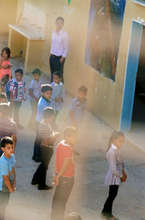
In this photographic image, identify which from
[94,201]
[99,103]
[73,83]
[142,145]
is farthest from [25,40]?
[94,201]

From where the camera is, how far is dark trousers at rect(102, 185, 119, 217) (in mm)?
7815

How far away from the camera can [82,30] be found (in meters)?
13.6

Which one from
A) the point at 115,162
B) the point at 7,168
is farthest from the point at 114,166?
the point at 7,168

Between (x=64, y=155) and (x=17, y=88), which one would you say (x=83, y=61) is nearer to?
(x=17, y=88)

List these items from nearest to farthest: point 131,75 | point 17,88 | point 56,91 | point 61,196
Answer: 1. point 61,196
2. point 56,91
3. point 17,88
4. point 131,75

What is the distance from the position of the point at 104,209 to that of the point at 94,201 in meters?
0.58

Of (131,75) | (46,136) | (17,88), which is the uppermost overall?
(131,75)

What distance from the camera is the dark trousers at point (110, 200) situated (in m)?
7.81

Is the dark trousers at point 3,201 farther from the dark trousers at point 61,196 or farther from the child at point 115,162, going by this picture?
the child at point 115,162

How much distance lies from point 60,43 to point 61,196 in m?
6.42

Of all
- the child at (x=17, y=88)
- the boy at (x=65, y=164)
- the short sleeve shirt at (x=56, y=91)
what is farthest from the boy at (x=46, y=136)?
the child at (x=17, y=88)

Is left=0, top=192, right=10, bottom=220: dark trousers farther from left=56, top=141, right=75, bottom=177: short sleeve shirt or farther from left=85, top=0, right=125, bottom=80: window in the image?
left=85, top=0, right=125, bottom=80: window

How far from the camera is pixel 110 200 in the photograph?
7.93 m

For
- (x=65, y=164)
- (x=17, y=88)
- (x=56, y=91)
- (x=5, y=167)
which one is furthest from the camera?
(x=17, y=88)
